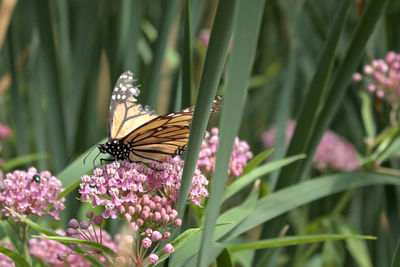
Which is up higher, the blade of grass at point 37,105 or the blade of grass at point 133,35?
the blade of grass at point 133,35

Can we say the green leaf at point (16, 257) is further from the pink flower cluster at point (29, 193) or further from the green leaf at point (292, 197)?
the green leaf at point (292, 197)

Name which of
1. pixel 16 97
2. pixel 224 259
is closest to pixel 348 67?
pixel 224 259

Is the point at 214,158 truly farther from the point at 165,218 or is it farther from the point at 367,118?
the point at 367,118

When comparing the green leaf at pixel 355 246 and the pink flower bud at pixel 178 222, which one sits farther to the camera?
the green leaf at pixel 355 246

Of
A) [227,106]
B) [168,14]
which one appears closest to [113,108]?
[168,14]

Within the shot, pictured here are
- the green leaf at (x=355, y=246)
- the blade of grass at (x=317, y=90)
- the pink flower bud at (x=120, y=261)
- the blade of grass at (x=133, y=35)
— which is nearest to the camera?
the pink flower bud at (x=120, y=261)

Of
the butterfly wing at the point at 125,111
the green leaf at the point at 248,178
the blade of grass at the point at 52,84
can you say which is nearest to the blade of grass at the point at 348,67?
the green leaf at the point at 248,178

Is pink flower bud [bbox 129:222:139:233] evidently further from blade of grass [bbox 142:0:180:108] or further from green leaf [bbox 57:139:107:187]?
blade of grass [bbox 142:0:180:108]

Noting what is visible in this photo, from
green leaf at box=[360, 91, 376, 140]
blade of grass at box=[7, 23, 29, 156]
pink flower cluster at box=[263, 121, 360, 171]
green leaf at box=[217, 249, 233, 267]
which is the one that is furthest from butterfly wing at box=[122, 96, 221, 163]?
pink flower cluster at box=[263, 121, 360, 171]

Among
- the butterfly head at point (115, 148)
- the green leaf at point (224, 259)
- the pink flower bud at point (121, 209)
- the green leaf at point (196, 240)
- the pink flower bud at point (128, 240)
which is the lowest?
the green leaf at point (224, 259)
